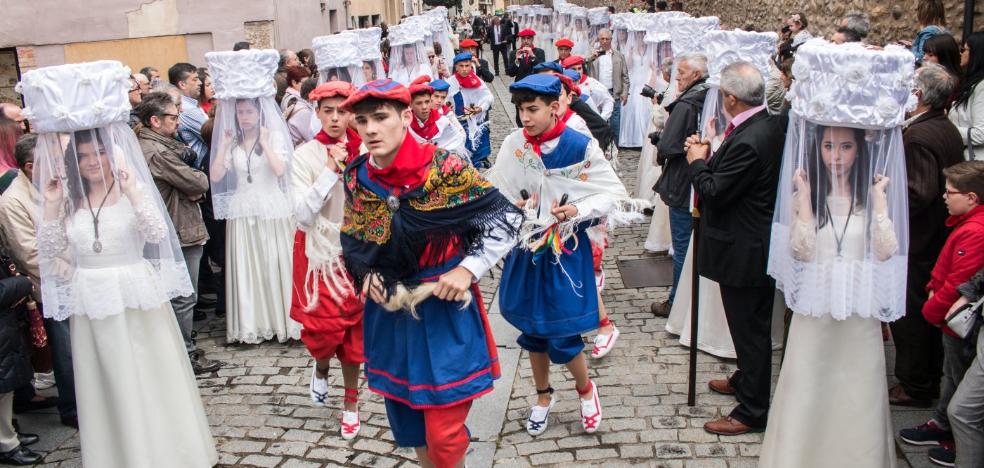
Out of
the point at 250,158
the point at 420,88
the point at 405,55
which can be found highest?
the point at 405,55

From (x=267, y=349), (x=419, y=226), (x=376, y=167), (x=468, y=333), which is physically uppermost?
(x=376, y=167)

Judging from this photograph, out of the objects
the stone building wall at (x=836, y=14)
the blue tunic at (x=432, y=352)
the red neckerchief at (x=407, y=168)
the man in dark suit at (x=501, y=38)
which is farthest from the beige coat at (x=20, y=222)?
the man in dark suit at (x=501, y=38)

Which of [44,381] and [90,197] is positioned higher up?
[90,197]

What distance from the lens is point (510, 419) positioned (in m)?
5.45

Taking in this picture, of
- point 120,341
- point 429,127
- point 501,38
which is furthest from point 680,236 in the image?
point 501,38

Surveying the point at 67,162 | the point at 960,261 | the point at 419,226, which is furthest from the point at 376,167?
the point at 960,261

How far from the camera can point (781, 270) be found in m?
4.14

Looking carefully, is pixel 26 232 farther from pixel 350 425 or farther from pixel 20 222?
pixel 350 425

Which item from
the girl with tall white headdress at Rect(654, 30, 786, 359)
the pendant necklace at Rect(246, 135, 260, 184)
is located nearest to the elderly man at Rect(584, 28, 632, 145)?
the girl with tall white headdress at Rect(654, 30, 786, 359)

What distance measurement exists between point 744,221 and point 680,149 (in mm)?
1910

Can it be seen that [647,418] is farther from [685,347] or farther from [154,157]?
[154,157]


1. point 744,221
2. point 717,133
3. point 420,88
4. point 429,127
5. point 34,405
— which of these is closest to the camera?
point 744,221

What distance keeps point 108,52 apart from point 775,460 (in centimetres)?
1510

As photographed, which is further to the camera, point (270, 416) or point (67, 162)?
point (270, 416)
